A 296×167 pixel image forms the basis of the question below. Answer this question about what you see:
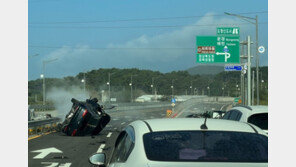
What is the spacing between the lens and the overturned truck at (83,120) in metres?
21.0

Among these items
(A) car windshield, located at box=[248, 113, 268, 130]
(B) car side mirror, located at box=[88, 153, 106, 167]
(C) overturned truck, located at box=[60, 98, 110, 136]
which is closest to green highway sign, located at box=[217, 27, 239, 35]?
(C) overturned truck, located at box=[60, 98, 110, 136]

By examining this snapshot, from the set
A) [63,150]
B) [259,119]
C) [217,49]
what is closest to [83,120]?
A: [63,150]

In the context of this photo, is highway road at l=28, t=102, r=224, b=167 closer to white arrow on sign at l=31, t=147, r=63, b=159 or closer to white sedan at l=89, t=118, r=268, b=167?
white arrow on sign at l=31, t=147, r=63, b=159

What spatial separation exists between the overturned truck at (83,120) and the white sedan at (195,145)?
651 inches

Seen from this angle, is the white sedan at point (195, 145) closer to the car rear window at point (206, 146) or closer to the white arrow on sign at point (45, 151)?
the car rear window at point (206, 146)

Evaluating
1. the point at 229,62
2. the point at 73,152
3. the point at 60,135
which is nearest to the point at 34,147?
the point at 73,152

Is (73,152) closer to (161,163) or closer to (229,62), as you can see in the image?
(161,163)

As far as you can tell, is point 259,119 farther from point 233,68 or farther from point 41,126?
point 233,68

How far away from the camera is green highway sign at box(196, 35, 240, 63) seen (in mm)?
34312

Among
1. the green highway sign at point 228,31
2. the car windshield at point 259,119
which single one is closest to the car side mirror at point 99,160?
the car windshield at point 259,119

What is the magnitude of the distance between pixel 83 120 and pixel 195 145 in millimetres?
17225

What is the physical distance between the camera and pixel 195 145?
4.20 meters

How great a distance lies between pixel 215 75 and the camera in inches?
5453

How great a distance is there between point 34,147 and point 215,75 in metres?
124
